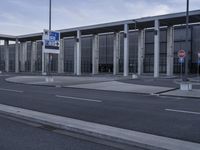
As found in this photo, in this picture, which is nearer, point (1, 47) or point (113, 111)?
point (113, 111)

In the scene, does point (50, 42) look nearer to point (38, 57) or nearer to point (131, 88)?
→ point (131, 88)

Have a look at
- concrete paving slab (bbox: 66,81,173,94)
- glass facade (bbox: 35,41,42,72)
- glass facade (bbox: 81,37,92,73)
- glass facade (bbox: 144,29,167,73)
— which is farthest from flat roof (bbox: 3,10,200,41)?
concrete paving slab (bbox: 66,81,173,94)

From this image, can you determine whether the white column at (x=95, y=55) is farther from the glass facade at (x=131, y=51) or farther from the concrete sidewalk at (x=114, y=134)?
the concrete sidewalk at (x=114, y=134)

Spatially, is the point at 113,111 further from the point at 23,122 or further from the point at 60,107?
the point at 23,122

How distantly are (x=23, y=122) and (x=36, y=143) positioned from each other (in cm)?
243

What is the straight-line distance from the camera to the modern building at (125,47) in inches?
1927

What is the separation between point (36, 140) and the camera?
20.7ft

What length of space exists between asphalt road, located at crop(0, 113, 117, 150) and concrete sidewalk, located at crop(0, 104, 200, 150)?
58 cm

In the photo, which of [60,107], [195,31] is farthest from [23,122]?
[195,31]

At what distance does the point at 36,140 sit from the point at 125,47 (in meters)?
43.5

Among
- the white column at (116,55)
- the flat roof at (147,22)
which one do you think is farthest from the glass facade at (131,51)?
the flat roof at (147,22)

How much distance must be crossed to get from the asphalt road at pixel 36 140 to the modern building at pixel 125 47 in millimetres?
37075

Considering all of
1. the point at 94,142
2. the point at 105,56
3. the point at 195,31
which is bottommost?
the point at 94,142

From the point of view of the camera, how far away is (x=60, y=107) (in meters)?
11.2
